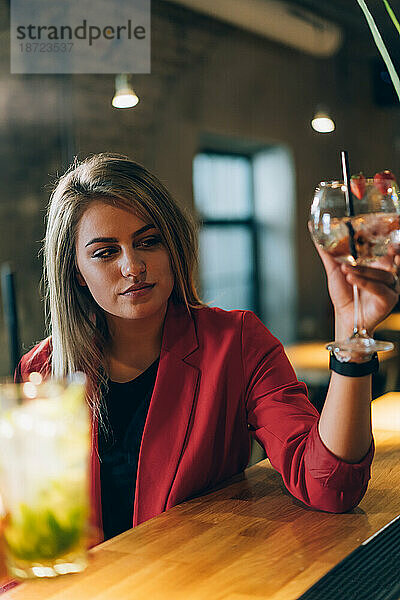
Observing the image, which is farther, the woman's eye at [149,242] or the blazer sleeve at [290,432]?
the woman's eye at [149,242]

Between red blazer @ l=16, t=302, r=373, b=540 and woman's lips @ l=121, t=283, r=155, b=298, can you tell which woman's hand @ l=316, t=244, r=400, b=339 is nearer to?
red blazer @ l=16, t=302, r=373, b=540

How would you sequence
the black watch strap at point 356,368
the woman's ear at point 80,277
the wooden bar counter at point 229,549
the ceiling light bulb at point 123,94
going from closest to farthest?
the wooden bar counter at point 229,549 < the black watch strap at point 356,368 < the woman's ear at point 80,277 < the ceiling light bulb at point 123,94

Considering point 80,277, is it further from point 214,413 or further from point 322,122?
point 322,122

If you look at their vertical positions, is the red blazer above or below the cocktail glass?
below

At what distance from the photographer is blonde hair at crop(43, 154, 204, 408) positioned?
1.53 metres

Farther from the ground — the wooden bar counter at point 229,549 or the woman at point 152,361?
the woman at point 152,361

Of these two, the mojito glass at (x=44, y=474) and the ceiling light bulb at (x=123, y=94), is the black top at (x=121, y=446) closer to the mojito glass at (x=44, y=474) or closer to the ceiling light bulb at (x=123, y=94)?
the mojito glass at (x=44, y=474)

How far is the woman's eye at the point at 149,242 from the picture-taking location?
1.51 metres

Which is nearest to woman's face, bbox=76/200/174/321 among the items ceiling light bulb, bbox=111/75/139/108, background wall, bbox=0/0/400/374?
background wall, bbox=0/0/400/374

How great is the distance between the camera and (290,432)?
4.38 feet

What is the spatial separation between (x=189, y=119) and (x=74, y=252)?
134 inches

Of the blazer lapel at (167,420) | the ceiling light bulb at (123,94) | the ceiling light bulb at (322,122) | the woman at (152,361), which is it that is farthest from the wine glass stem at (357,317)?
the ceiling light bulb at (322,122)

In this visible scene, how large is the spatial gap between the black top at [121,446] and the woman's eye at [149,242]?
278 mm

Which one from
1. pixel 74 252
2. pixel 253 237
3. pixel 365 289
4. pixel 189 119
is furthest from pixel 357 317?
pixel 253 237
